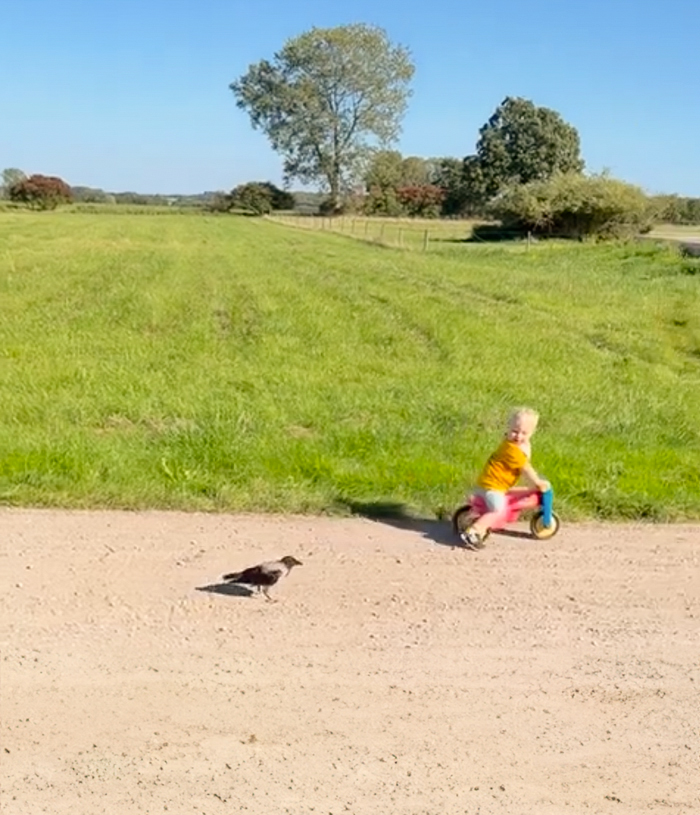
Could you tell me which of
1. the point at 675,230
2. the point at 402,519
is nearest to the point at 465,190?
the point at 675,230

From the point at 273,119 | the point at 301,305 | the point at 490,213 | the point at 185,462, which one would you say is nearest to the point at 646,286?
the point at 301,305

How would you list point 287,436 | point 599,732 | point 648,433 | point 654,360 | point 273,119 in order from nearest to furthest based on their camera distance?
point 599,732 → point 287,436 → point 648,433 → point 654,360 → point 273,119

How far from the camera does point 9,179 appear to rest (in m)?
103

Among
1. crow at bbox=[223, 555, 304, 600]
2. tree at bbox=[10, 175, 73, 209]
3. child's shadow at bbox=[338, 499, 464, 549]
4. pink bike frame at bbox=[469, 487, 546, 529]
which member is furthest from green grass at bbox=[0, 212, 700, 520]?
tree at bbox=[10, 175, 73, 209]

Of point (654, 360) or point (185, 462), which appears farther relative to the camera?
point (654, 360)

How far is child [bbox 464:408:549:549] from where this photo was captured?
5180mm

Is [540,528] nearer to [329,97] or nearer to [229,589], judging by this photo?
[229,589]

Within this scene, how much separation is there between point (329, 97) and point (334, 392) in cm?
7717

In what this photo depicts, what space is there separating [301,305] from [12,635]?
1235 cm

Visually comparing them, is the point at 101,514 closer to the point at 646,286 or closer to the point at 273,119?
the point at 646,286

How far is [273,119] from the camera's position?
3302 inches

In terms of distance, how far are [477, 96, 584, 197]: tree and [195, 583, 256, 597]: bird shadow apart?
79.1 m

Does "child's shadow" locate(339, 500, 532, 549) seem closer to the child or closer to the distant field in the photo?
the child

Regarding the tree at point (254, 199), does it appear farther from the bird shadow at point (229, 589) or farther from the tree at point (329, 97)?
the bird shadow at point (229, 589)
